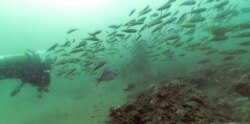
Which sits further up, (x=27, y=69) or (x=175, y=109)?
(x=27, y=69)

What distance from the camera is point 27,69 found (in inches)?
Result: 428

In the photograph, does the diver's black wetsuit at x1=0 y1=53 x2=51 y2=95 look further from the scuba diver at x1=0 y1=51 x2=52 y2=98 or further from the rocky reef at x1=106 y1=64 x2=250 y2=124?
the rocky reef at x1=106 y1=64 x2=250 y2=124

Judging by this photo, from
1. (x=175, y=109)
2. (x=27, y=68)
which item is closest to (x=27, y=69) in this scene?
(x=27, y=68)

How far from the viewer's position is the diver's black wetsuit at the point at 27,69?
34.0 ft

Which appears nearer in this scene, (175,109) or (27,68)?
(175,109)

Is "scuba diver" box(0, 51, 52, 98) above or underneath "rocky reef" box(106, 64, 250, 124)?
above

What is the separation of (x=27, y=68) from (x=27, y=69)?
0.05m

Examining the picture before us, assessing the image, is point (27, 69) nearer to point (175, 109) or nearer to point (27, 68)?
point (27, 68)

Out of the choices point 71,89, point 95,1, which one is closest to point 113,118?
point 71,89

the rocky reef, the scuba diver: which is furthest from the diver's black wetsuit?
the rocky reef

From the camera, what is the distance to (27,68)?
10.8m

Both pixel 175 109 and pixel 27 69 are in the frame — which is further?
pixel 27 69

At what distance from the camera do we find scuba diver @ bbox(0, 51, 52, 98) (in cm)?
1038

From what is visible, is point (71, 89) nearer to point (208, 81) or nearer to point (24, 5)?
point (208, 81)
